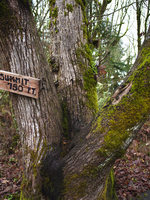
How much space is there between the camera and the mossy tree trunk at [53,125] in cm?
172

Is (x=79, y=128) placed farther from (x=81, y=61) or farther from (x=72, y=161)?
(x=81, y=61)

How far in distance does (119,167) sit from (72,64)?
3.34m

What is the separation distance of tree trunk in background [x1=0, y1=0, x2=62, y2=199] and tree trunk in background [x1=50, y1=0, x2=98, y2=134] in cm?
45

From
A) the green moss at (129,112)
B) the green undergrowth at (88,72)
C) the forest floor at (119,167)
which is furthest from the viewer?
the forest floor at (119,167)

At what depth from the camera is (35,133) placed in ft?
6.34

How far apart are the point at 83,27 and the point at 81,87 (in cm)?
114

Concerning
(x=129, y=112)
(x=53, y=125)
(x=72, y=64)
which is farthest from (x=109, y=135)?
(x=72, y=64)

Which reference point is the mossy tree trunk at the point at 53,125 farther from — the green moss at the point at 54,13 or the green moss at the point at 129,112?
the green moss at the point at 54,13

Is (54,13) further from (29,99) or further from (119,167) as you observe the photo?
(119,167)

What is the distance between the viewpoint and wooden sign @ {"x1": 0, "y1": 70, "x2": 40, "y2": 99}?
6.02ft

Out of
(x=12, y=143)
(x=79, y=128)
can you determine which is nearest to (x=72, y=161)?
(x=79, y=128)

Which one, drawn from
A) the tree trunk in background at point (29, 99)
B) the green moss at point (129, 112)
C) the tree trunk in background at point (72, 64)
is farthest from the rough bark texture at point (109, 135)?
the tree trunk in background at point (72, 64)

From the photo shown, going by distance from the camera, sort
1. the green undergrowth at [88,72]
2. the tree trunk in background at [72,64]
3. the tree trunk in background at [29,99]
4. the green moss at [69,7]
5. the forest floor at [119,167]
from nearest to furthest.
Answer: the tree trunk in background at [29,99] → the tree trunk in background at [72,64] → the green undergrowth at [88,72] → the green moss at [69,7] → the forest floor at [119,167]

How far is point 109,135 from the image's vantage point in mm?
1747
